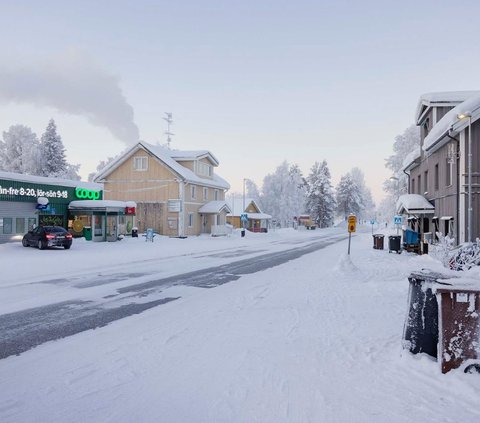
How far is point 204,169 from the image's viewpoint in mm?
46531

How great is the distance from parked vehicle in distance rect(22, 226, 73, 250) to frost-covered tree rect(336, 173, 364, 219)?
290ft

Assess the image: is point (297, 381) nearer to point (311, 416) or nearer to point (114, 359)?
point (311, 416)

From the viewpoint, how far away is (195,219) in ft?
143

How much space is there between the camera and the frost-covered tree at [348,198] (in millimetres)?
105250

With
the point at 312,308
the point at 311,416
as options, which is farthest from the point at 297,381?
the point at 312,308

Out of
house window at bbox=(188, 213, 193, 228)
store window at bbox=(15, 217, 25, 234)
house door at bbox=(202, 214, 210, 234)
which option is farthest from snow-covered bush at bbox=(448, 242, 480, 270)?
house door at bbox=(202, 214, 210, 234)

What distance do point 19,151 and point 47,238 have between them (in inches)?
1924

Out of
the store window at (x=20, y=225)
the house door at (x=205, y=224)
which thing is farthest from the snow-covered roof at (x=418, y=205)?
the store window at (x=20, y=225)

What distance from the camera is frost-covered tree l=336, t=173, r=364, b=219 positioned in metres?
105

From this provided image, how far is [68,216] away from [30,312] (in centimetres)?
2590

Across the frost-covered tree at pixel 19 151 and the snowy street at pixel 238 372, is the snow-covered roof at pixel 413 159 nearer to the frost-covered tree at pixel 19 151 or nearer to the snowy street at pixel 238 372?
the snowy street at pixel 238 372

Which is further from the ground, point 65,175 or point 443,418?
point 65,175

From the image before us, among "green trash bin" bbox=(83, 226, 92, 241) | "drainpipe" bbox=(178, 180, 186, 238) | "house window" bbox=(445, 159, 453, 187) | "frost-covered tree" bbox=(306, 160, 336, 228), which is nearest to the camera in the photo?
"house window" bbox=(445, 159, 453, 187)

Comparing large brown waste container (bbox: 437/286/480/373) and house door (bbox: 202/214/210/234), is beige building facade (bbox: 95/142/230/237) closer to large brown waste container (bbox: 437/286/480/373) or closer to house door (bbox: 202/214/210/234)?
house door (bbox: 202/214/210/234)
